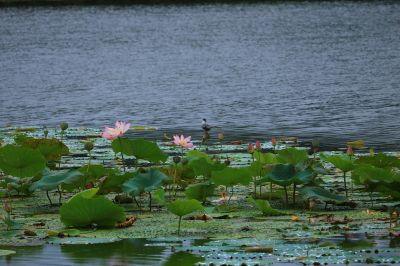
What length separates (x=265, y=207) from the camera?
20.5 ft

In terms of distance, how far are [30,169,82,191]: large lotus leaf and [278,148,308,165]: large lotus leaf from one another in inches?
53.8

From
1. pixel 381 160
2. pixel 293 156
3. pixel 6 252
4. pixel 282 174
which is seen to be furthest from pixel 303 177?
pixel 6 252

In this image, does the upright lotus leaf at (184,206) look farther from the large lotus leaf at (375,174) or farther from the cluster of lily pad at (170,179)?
the large lotus leaf at (375,174)

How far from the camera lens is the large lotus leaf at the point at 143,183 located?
6262mm

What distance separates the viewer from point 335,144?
37.0ft

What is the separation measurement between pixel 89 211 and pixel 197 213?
839 mm

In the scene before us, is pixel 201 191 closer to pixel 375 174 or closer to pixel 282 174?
pixel 282 174

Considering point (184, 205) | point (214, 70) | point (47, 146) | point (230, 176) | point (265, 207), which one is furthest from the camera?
point (214, 70)

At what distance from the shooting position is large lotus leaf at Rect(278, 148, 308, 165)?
273 inches

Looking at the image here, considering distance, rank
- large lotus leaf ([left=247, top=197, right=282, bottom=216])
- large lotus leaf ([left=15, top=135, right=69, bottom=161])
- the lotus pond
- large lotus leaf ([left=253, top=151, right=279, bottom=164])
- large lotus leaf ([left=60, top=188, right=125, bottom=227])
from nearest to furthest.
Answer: the lotus pond < large lotus leaf ([left=60, top=188, right=125, bottom=227]) < large lotus leaf ([left=247, top=197, right=282, bottom=216]) < large lotus leaf ([left=253, top=151, right=279, bottom=164]) < large lotus leaf ([left=15, top=135, right=69, bottom=161])

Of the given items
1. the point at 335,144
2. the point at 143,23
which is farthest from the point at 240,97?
the point at 143,23

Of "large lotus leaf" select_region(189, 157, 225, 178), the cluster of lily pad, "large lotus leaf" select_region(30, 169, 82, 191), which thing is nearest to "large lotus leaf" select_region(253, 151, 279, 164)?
the cluster of lily pad

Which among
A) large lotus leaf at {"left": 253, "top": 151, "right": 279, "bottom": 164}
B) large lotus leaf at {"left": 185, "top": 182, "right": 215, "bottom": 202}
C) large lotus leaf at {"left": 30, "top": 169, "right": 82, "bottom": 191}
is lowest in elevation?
large lotus leaf at {"left": 185, "top": 182, "right": 215, "bottom": 202}

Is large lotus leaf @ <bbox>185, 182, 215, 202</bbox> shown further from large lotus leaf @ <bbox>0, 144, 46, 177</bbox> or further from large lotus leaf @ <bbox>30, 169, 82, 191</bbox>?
large lotus leaf @ <bbox>0, 144, 46, 177</bbox>
